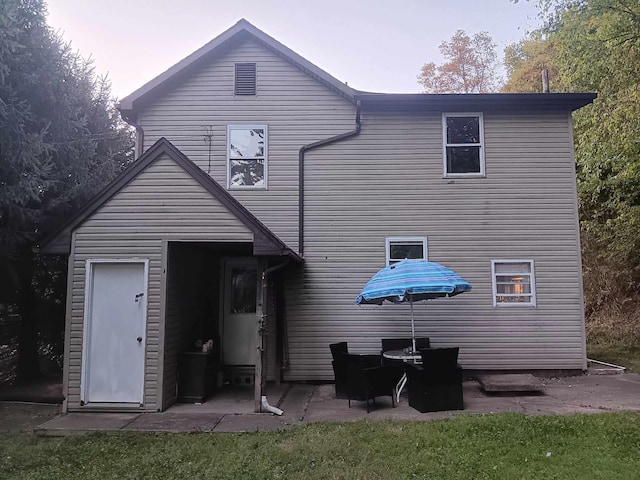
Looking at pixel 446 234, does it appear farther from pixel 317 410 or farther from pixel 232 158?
pixel 232 158

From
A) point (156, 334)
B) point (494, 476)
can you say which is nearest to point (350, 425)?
point (494, 476)

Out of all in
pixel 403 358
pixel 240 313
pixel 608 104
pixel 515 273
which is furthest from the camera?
pixel 608 104

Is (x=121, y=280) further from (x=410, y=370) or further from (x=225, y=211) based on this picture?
(x=410, y=370)

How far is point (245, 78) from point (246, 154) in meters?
1.59

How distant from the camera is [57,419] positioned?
634cm

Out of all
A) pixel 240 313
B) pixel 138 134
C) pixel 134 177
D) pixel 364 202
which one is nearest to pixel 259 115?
pixel 138 134

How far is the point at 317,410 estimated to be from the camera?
22.7 ft

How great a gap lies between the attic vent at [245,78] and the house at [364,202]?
0.10 feet

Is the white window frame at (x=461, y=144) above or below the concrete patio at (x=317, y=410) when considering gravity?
above

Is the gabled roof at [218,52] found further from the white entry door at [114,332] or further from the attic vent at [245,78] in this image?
the white entry door at [114,332]

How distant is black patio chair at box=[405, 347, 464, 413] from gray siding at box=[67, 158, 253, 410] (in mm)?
3061

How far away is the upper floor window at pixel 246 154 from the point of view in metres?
9.55

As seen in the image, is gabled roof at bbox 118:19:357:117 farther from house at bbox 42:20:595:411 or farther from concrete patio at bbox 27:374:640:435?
concrete patio at bbox 27:374:640:435

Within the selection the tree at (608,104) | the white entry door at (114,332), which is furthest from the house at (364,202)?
the tree at (608,104)
